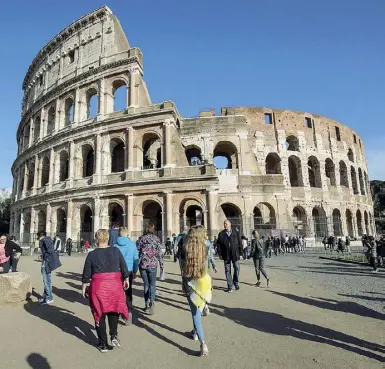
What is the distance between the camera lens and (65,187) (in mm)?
21969

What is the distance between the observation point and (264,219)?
71.7 feet

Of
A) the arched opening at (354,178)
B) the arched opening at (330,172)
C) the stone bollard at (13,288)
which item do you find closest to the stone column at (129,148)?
the stone bollard at (13,288)

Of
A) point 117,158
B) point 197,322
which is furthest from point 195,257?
point 117,158

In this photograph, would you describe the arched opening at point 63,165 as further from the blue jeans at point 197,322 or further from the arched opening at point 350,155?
the arched opening at point 350,155

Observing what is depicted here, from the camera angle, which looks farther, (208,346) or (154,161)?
(154,161)

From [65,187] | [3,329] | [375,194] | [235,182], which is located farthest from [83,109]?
[375,194]

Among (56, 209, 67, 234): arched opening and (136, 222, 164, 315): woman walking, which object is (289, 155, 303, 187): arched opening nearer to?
(56, 209, 67, 234): arched opening

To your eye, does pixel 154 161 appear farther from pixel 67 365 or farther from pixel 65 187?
pixel 67 365

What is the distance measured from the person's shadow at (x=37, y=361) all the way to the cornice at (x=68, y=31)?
87.1 feet

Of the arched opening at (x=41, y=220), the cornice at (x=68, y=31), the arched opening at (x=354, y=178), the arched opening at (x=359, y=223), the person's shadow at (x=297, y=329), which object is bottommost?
the person's shadow at (x=297, y=329)

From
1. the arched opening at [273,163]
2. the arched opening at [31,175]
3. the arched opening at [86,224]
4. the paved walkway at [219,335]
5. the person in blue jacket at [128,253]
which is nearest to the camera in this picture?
the paved walkway at [219,335]

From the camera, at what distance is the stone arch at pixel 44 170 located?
25141 mm

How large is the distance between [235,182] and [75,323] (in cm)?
1718

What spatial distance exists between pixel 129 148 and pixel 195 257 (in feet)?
57.7
